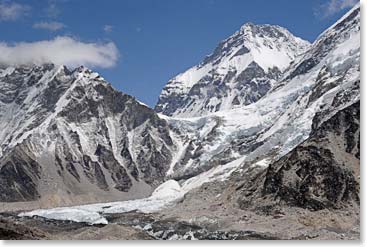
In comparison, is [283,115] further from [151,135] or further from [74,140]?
[74,140]

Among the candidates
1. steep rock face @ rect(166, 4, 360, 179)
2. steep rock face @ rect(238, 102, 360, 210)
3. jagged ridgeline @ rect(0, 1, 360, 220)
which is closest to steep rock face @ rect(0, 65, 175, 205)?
jagged ridgeline @ rect(0, 1, 360, 220)

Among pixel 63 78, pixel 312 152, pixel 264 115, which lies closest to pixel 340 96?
pixel 312 152

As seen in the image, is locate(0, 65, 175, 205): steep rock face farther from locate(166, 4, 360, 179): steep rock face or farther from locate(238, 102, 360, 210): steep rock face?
locate(238, 102, 360, 210): steep rock face

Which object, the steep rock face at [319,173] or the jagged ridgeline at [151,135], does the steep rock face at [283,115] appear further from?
the steep rock face at [319,173]

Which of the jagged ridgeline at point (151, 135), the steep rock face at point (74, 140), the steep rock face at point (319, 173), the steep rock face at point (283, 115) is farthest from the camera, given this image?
the steep rock face at point (74, 140)

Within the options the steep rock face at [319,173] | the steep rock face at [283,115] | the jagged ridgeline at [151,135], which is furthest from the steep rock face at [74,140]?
the steep rock face at [319,173]

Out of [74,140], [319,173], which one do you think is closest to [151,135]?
[74,140]
